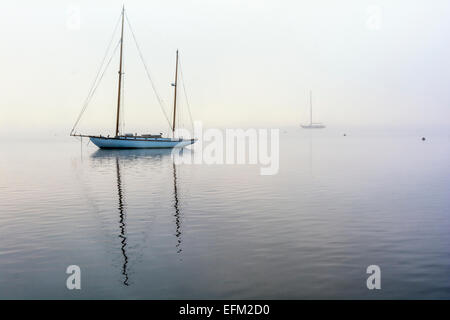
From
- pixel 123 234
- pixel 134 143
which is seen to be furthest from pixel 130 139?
pixel 123 234

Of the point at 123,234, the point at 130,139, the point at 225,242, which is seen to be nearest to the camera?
the point at 225,242

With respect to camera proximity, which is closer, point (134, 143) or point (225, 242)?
point (225, 242)

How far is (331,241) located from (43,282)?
1039 centimetres

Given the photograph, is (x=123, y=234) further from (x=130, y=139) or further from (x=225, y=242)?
(x=130, y=139)

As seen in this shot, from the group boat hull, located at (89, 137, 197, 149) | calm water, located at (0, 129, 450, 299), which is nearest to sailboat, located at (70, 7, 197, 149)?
boat hull, located at (89, 137, 197, 149)

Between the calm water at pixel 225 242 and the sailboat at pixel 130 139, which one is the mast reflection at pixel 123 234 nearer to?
the calm water at pixel 225 242

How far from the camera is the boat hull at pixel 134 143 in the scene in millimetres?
91750

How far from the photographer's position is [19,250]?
564 inches

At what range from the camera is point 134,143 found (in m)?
94.0

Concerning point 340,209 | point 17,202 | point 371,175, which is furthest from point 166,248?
point 371,175

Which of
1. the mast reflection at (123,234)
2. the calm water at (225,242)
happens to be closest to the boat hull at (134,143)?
the calm water at (225,242)

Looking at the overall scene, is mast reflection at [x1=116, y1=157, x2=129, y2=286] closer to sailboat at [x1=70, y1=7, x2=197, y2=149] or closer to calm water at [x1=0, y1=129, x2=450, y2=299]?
calm water at [x1=0, y1=129, x2=450, y2=299]

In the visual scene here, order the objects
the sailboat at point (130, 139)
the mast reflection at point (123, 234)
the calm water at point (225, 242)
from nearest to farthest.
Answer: the calm water at point (225, 242)
the mast reflection at point (123, 234)
the sailboat at point (130, 139)

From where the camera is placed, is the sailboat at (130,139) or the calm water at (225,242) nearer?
the calm water at (225,242)
